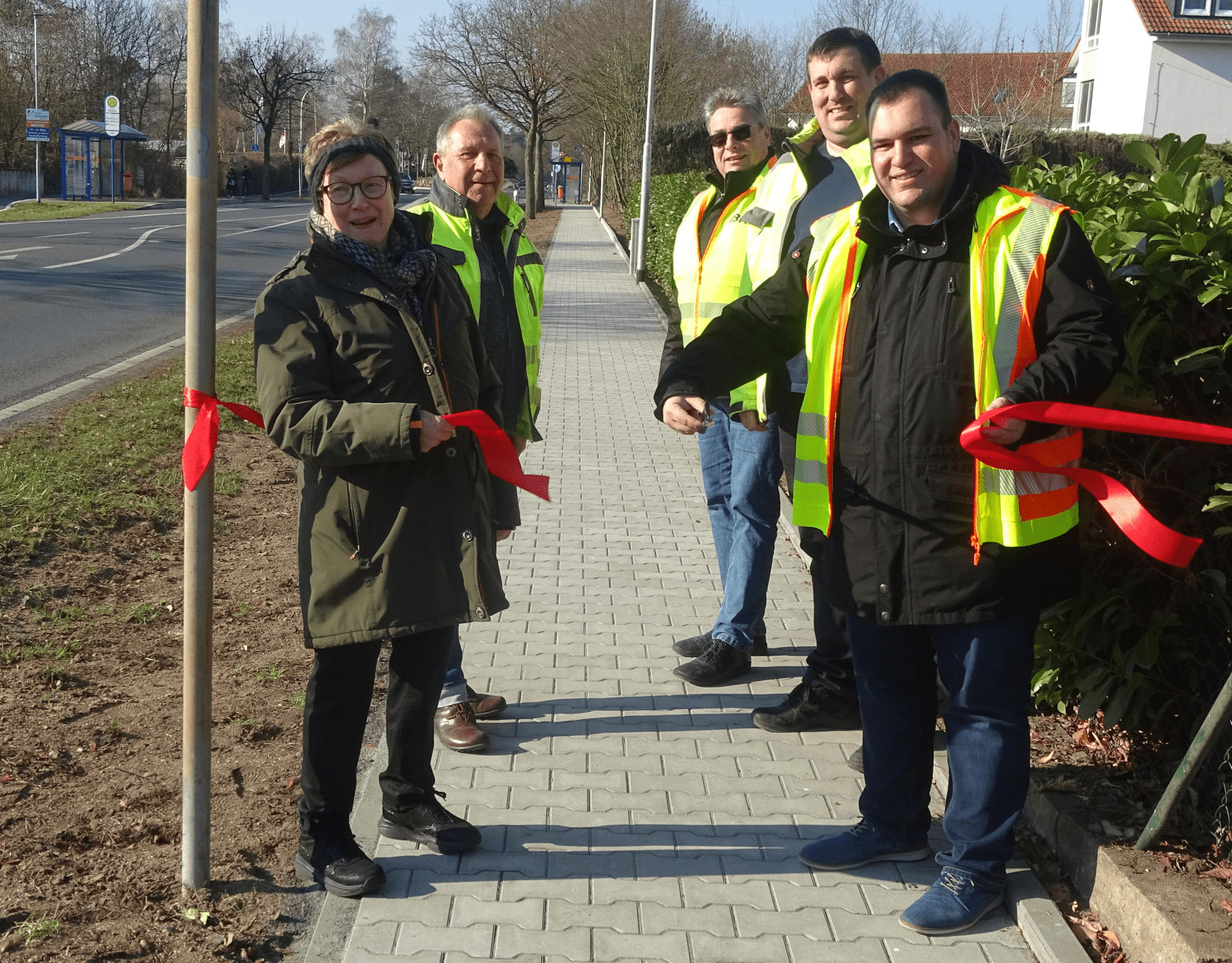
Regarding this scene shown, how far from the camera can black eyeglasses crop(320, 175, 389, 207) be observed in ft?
9.96

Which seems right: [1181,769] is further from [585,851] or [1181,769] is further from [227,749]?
[227,749]

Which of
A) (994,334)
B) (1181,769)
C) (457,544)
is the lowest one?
(1181,769)

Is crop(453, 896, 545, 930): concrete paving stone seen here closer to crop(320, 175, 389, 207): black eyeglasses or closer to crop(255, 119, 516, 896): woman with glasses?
crop(255, 119, 516, 896): woman with glasses

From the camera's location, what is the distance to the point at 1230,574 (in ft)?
10.5

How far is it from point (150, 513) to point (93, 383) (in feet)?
15.0

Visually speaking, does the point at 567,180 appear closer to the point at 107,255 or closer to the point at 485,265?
the point at 107,255

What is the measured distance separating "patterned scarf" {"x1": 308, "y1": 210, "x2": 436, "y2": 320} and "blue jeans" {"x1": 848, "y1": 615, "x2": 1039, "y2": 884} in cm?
143

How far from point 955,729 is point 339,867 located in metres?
1.64

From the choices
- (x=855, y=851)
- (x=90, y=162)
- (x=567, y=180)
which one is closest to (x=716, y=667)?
(x=855, y=851)

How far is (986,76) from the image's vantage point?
37219mm

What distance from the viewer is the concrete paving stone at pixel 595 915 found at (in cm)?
310

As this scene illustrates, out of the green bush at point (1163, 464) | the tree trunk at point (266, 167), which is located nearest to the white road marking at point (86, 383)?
the green bush at point (1163, 464)

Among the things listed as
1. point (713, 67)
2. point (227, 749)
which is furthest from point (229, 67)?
point (227, 749)

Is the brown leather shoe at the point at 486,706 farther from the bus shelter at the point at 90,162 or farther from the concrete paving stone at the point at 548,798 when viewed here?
the bus shelter at the point at 90,162
